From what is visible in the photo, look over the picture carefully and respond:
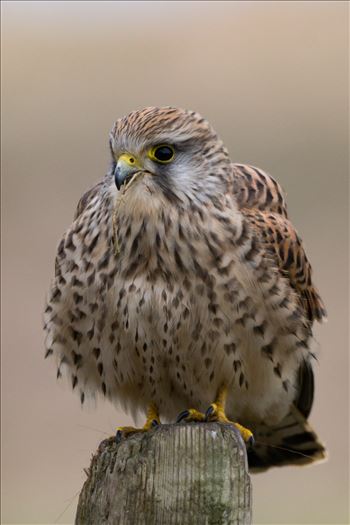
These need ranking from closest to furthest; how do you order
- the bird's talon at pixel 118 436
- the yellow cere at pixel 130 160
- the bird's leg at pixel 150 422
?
the bird's talon at pixel 118 436 < the bird's leg at pixel 150 422 < the yellow cere at pixel 130 160

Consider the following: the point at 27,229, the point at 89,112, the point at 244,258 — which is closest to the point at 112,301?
the point at 244,258

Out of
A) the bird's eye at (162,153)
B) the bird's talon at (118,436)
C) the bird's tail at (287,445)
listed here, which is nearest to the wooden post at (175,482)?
the bird's talon at (118,436)

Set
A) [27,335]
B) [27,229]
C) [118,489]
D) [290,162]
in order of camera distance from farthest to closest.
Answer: [290,162] < [27,229] < [27,335] < [118,489]

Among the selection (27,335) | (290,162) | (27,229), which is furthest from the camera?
(290,162)

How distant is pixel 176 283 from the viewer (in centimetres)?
448

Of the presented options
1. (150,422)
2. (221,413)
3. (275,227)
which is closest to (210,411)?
(221,413)

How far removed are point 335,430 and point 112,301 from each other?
3849 mm

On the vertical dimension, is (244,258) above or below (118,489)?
above

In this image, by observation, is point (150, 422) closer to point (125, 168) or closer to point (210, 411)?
point (210, 411)

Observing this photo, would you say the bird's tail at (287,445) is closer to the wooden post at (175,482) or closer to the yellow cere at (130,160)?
the yellow cere at (130,160)

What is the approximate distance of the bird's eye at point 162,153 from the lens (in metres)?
4.43

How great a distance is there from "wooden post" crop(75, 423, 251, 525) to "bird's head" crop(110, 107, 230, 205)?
3.65 feet

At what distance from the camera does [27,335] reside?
8406 mm

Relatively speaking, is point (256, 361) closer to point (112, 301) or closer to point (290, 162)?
point (112, 301)
